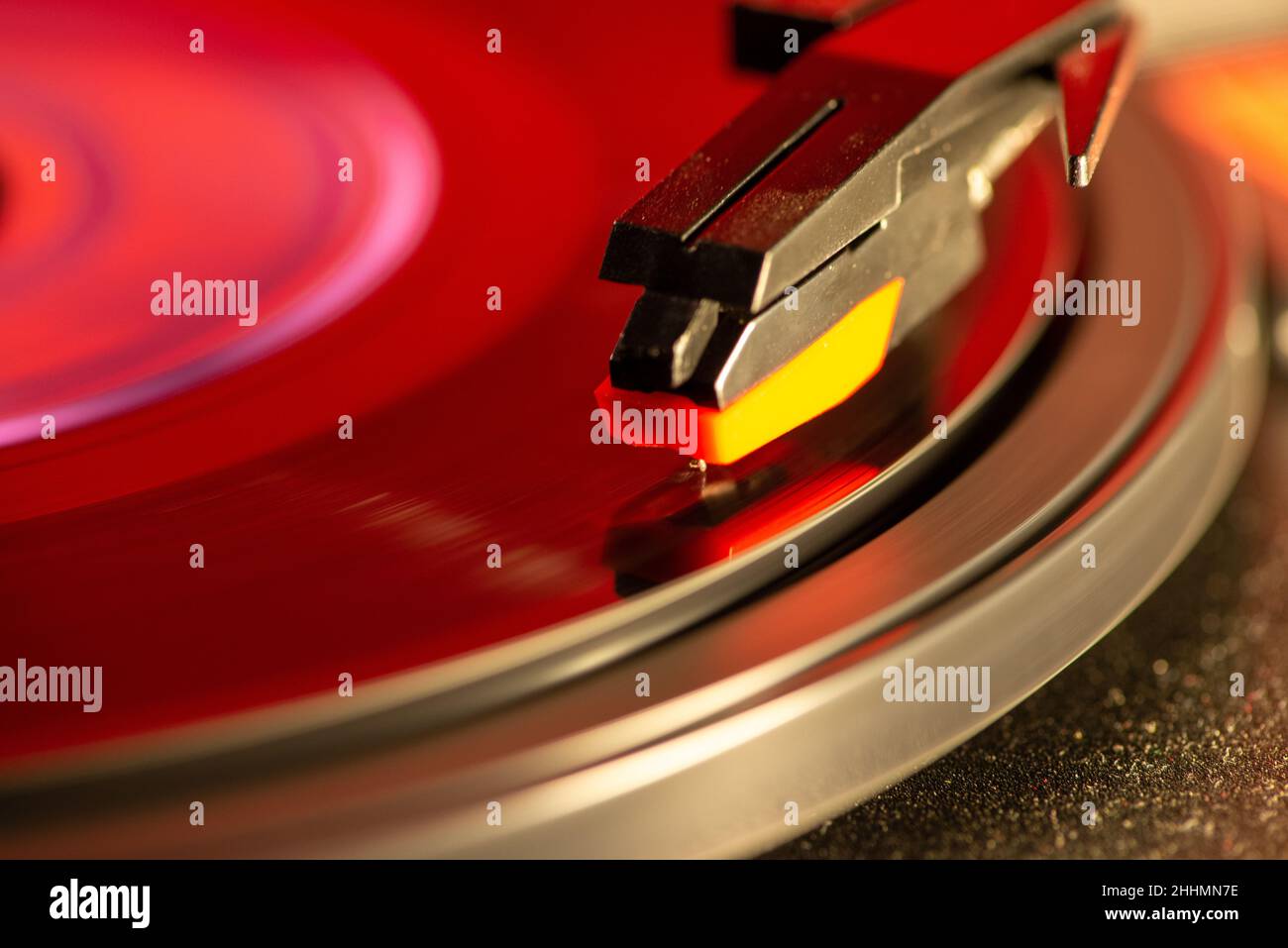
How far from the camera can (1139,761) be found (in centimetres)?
50

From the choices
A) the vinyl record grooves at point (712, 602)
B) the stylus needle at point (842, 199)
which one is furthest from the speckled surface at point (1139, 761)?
the stylus needle at point (842, 199)

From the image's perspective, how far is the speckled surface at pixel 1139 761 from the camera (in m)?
0.47

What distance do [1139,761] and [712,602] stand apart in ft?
0.51

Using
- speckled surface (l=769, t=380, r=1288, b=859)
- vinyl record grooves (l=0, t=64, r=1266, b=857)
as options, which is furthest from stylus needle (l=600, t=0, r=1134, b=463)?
speckled surface (l=769, t=380, r=1288, b=859)

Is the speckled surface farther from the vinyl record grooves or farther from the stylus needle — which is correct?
the stylus needle

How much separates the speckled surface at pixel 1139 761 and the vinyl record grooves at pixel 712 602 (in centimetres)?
1

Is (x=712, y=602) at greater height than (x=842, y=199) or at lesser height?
lesser

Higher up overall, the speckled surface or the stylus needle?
the stylus needle

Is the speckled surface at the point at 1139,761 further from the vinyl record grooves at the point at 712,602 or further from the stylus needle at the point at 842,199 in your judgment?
the stylus needle at the point at 842,199

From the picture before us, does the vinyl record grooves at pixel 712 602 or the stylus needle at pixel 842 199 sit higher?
the stylus needle at pixel 842 199

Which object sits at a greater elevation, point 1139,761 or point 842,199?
point 842,199

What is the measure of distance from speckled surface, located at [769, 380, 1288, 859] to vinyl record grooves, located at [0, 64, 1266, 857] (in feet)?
0.04

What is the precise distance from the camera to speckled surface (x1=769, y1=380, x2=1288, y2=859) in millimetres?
473

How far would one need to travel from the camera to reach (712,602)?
0.49 meters
